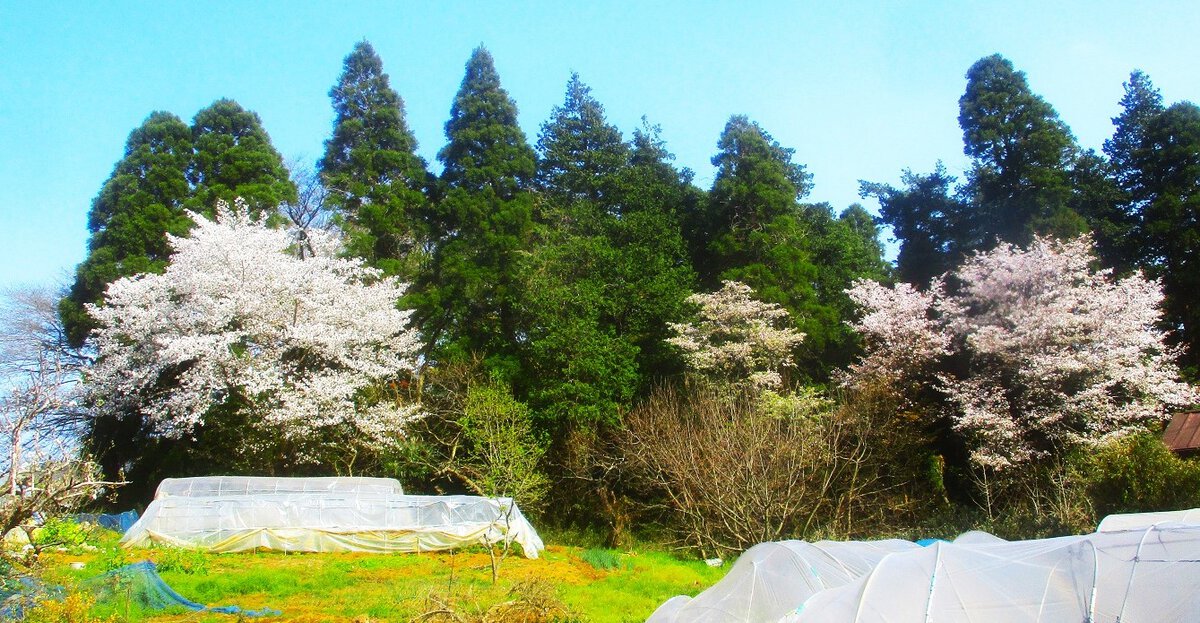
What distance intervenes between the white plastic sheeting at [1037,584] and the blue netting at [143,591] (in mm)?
7802

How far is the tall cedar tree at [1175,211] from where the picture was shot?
A: 73.0 feet

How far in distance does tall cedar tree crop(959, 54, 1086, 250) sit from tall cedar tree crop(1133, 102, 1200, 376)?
2152 mm

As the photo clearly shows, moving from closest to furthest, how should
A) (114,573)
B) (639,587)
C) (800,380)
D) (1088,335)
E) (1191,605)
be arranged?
(1191,605) → (114,573) → (639,587) → (1088,335) → (800,380)

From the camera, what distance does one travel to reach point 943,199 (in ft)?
83.8

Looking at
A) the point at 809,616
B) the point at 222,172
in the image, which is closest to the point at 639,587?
the point at 809,616

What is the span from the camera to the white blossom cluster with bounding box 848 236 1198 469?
56.1 ft

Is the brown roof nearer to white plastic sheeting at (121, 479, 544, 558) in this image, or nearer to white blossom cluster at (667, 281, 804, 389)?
white blossom cluster at (667, 281, 804, 389)

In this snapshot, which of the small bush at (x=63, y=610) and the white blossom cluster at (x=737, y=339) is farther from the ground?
the white blossom cluster at (x=737, y=339)

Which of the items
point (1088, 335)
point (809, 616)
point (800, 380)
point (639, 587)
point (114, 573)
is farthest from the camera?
point (800, 380)

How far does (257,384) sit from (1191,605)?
1901 cm

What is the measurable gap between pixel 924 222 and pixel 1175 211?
21.0 ft

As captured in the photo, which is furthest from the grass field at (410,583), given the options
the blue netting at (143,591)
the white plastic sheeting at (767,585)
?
the white plastic sheeting at (767,585)

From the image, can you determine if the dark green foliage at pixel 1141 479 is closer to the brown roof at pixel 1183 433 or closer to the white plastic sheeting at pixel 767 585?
the brown roof at pixel 1183 433

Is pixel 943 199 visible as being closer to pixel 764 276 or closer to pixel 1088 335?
pixel 764 276
